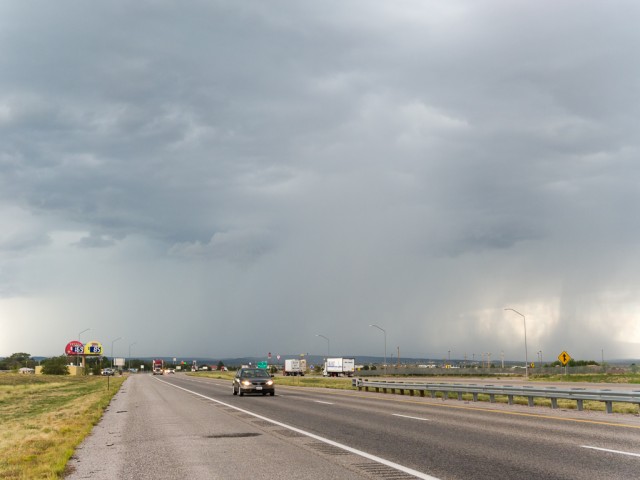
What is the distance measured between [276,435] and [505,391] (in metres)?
14.2

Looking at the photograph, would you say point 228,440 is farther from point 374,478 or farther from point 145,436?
point 374,478

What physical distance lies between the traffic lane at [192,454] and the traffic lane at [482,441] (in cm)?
167

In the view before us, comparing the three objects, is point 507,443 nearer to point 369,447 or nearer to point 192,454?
point 369,447

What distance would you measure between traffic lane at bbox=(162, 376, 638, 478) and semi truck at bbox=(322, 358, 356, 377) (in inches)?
3369

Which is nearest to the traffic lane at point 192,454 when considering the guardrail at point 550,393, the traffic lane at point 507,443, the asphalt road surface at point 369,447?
the asphalt road surface at point 369,447

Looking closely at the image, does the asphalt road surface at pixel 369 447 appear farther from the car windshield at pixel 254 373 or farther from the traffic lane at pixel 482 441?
the car windshield at pixel 254 373

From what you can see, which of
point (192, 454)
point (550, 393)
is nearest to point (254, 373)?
point (550, 393)

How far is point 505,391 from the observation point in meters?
25.8

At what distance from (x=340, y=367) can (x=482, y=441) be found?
310 ft

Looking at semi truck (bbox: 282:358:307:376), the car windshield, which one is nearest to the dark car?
Answer: the car windshield

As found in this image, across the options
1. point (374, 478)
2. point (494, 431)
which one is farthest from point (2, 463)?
point (494, 431)

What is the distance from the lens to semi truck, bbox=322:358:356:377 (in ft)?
346

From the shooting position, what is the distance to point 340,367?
10588 cm

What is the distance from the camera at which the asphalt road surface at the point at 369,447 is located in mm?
9742
